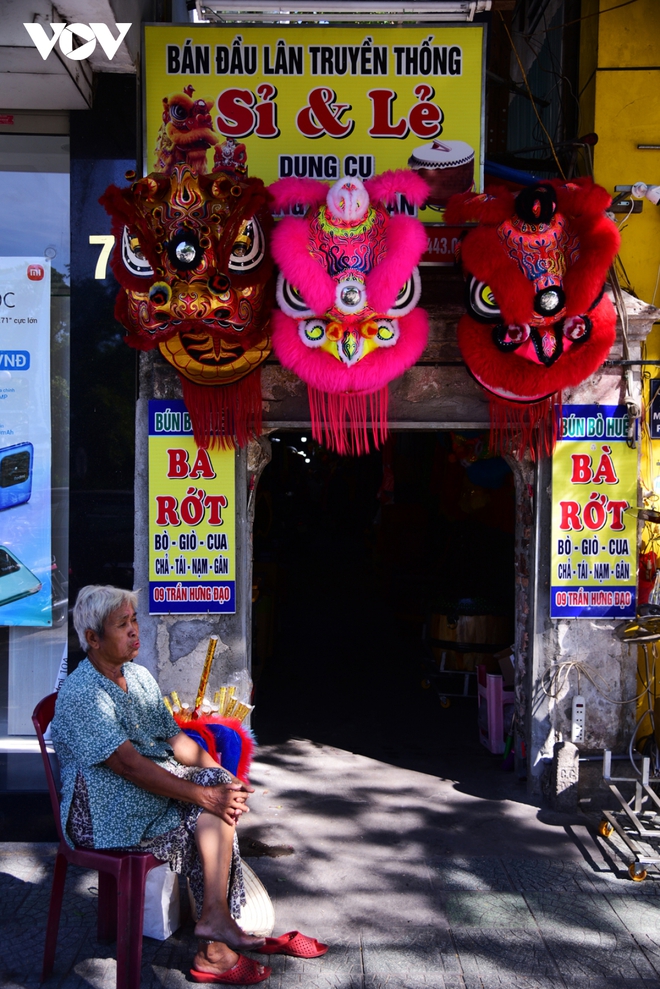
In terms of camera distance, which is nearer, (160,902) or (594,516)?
(160,902)

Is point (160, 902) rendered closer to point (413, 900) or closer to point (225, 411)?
point (413, 900)

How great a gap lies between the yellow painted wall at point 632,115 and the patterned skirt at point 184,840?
12.4 feet

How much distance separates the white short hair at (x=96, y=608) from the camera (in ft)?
9.96

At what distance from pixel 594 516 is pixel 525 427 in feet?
2.19

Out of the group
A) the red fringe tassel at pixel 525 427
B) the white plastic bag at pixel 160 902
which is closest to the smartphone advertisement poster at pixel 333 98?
the red fringe tassel at pixel 525 427

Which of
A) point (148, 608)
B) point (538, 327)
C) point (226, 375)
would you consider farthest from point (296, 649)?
point (538, 327)

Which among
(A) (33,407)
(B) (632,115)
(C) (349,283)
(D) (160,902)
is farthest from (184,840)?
(B) (632,115)

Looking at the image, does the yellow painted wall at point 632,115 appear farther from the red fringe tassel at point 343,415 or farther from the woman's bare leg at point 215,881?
the woman's bare leg at point 215,881

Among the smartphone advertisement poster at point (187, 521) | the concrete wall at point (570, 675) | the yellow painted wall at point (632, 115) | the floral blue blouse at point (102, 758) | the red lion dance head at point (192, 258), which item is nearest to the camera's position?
the floral blue blouse at point (102, 758)

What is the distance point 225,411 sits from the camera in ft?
14.5

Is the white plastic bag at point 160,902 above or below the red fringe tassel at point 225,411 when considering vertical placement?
below

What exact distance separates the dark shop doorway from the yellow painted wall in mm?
1729

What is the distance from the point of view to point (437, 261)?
14.6 feet

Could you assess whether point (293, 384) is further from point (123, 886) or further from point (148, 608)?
point (123, 886)
